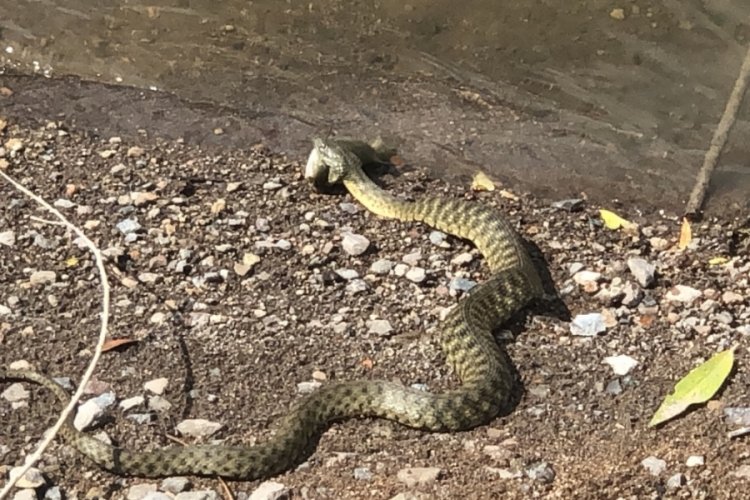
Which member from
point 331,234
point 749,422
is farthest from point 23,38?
point 749,422

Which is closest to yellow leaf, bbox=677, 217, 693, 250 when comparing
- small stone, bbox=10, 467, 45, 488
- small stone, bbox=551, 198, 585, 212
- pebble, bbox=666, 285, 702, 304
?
pebble, bbox=666, 285, 702, 304

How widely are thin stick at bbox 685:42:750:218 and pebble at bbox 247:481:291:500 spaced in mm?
3882

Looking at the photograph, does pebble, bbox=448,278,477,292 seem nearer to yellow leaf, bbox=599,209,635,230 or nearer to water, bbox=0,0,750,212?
yellow leaf, bbox=599,209,635,230

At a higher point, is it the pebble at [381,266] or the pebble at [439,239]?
the pebble at [439,239]

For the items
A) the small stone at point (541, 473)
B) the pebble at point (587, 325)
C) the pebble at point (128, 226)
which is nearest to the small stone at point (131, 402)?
the pebble at point (128, 226)

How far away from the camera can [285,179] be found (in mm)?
8773

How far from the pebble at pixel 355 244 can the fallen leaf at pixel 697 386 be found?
7.31 ft

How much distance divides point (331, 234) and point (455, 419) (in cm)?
213

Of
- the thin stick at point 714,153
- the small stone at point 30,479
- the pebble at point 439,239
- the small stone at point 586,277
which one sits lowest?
the small stone at point 30,479

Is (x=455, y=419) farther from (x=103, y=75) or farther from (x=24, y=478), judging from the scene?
(x=103, y=75)

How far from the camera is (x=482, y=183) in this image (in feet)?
29.3

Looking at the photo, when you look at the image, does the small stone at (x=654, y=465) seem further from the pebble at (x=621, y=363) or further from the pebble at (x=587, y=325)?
the pebble at (x=587, y=325)

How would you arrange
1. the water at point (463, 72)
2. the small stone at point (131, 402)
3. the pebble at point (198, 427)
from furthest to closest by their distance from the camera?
the water at point (463, 72), the small stone at point (131, 402), the pebble at point (198, 427)

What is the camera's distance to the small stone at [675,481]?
581cm
